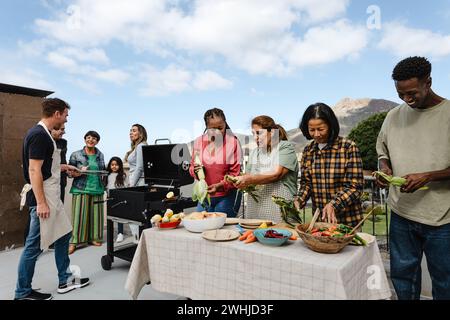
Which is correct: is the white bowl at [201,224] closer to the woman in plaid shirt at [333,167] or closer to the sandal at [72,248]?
the woman in plaid shirt at [333,167]

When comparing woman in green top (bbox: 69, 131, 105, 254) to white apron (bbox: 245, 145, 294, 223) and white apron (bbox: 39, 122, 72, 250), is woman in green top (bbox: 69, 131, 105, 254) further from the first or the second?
white apron (bbox: 245, 145, 294, 223)

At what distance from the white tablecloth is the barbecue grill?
3.30 feet

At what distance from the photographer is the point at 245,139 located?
2756 millimetres

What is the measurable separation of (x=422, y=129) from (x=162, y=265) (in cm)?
178

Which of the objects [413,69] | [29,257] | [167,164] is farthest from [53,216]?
[413,69]

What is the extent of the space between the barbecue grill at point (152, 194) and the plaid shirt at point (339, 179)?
5.01 ft

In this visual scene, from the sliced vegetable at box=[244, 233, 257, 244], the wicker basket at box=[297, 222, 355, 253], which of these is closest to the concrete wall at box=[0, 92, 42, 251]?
the sliced vegetable at box=[244, 233, 257, 244]

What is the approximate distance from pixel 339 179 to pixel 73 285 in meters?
2.74

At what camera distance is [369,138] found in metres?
17.7

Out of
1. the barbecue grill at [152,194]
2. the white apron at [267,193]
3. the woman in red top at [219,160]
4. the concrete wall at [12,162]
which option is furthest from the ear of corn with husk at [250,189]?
the concrete wall at [12,162]

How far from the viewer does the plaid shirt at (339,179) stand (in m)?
1.79

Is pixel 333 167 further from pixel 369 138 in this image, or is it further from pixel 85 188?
pixel 369 138
